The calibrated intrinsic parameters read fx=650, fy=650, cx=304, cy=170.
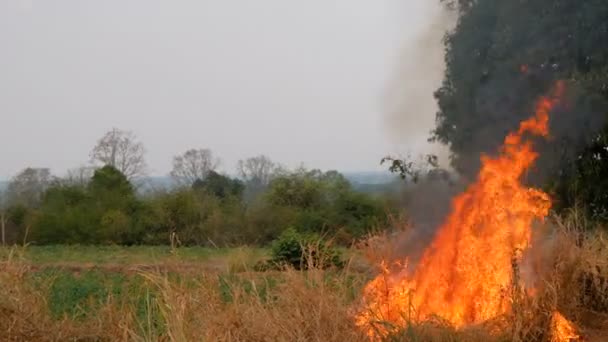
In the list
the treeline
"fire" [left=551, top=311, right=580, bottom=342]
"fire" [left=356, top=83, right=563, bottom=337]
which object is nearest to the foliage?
"fire" [left=356, top=83, right=563, bottom=337]

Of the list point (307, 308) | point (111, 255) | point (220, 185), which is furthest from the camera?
point (220, 185)

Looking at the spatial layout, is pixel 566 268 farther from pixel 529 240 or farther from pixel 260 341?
pixel 260 341

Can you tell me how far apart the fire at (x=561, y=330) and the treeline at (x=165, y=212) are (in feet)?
75.2

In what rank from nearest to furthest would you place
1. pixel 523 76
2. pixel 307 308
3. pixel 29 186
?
pixel 307 308, pixel 523 76, pixel 29 186

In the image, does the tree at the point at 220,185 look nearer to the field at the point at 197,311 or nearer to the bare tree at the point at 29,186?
the bare tree at the point at 29,186

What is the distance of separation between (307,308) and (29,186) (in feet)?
127

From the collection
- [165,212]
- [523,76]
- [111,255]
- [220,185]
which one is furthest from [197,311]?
[220,185]

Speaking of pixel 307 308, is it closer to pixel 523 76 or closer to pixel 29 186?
pixel 523 76

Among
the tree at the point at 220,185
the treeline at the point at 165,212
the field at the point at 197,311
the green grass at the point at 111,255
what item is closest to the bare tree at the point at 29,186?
the treeline at the point at 165,212

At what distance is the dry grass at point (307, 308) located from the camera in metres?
5.38

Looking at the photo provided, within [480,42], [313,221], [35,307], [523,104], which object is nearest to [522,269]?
[523,104]

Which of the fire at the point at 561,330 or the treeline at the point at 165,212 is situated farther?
the treeline at the point at 165,212

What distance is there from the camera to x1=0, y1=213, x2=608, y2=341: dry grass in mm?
5375

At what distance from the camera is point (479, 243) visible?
6.29 m
